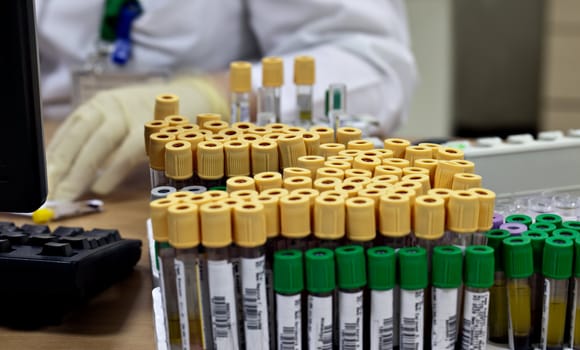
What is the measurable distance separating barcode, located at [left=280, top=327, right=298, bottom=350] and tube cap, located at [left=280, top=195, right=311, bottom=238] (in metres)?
0.05

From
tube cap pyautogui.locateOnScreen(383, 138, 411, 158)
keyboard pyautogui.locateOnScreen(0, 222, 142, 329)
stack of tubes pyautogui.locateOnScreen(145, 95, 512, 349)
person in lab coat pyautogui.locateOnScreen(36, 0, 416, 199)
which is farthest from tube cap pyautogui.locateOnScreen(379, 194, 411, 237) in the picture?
person in lab coat pyautogui.locateOnScreen(36, 0, 416, 199)

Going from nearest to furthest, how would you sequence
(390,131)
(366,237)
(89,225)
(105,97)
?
(366,237) → (89,225) → (105,97) → (390,131)

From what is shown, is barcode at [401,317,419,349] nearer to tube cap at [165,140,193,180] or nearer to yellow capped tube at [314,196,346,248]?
yellow capped tube at [314,196,346,248]

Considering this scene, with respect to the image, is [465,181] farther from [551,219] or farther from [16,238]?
[16,238]

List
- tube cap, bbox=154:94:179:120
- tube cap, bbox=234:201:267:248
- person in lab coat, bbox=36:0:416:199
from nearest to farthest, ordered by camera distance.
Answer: tube cap, bbox=234:201:267:248 < tube cap, bbox=154:94:179:120 < person in lab coat, bbox=36:0:416:199

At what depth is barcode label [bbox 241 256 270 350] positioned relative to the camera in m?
0.46

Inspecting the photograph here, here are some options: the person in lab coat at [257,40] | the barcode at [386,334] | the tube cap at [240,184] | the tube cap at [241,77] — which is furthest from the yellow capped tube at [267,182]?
the person in lab coat at [257,40]

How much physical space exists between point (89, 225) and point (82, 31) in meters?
0.48

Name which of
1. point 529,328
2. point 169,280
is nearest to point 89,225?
point 169,280

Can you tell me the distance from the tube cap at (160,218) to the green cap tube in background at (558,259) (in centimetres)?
22

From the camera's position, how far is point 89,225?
75 centimetres

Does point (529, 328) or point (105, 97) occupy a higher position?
point (105, 97)

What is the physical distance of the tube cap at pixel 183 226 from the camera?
444 millimetres

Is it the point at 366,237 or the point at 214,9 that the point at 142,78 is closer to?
the point at 214,9
